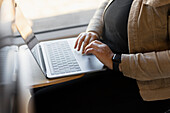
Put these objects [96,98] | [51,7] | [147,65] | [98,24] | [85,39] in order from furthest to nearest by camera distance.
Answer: [51,7]
[98,24]
[85,39]
[96,98]
[147,65]

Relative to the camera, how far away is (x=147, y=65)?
0.92m

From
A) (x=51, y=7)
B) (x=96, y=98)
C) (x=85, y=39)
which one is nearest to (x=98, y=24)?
(x=85, y=39)

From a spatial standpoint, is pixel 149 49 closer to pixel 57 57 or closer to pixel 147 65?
pixel 147 65

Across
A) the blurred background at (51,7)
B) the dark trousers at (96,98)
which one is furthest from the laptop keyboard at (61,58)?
the blurred background at (51,7)

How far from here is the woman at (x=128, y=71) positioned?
3.05 ft

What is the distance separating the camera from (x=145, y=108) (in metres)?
1.02

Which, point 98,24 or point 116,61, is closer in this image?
point 116,61

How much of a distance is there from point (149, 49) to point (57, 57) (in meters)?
0.43

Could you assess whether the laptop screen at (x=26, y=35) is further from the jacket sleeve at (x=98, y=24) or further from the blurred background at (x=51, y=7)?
the blurred background at (x=51, y=7)

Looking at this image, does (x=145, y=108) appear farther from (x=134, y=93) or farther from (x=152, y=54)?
(x=152, y=54)

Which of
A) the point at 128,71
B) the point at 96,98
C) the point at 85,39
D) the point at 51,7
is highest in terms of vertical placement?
the point at 51,7

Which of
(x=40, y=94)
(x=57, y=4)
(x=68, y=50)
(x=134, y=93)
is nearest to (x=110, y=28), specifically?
(x=68, y=50)

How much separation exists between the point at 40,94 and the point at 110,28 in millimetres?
469

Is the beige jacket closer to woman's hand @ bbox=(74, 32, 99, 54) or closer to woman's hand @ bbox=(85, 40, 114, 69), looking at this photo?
woman's hand @ bbox=(85, 40, 114, 69)
